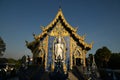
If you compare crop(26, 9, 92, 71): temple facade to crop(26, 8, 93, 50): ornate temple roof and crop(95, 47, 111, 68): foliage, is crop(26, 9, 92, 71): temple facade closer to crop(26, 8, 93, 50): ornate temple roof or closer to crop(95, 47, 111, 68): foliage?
crop(26, 8, 93, 50): ornate temple roof

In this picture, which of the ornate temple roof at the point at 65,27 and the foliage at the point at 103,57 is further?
the foliage at the point at 103,57

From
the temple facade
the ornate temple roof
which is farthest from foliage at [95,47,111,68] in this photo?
the ornate temple roof

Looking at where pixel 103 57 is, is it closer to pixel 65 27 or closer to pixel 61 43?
pixel 65 27

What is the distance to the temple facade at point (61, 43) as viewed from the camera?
51.1 feet

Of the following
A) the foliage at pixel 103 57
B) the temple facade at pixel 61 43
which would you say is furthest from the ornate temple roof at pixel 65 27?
the foliage at pixel 103 57

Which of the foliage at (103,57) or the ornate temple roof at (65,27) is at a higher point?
the ornate temple roof at (65,27)

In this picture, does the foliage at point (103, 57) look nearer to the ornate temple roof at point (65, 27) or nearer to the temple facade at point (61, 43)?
the temple facade at point (61, 43)

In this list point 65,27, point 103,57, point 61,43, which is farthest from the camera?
point 103,57

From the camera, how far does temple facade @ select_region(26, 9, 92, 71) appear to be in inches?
614

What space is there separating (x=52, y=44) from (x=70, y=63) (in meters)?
3.27

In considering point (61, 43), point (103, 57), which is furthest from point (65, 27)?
point (103, 57)

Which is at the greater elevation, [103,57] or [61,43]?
[61,43]

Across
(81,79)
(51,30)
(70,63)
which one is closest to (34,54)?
(51,30)

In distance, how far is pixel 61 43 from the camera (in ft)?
52.0
